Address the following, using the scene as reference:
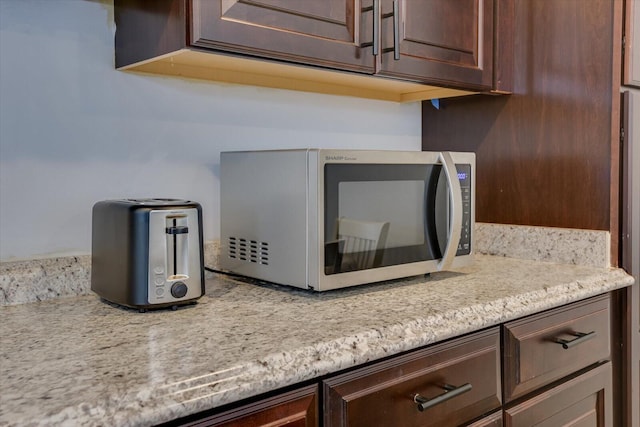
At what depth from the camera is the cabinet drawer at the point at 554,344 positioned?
1.15 m

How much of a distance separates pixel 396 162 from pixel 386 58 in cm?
26

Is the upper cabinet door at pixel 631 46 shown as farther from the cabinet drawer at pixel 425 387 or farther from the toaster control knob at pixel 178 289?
the toaster control knob at pixel 178 289

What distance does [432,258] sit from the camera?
1304mm

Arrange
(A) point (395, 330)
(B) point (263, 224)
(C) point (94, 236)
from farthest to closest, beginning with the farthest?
(B) point (263, 224), (C) point (94, 236), (A) point (395, 330)

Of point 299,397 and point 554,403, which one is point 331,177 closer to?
point 299,397

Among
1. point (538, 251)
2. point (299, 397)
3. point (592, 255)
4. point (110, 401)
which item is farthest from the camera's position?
point (538, 251)

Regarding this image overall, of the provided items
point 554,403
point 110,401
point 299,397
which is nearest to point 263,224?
point 299,397

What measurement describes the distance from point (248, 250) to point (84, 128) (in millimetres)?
435

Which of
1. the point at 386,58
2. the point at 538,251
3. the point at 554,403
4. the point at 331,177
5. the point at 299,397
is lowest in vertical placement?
the point at 554,403

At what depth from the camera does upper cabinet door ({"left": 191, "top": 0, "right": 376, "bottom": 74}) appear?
1.03 m

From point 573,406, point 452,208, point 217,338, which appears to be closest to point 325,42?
point 452,208

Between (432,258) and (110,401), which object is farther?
(432,258)

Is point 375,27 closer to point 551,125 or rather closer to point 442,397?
point 551,125

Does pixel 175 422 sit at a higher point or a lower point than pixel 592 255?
lower
